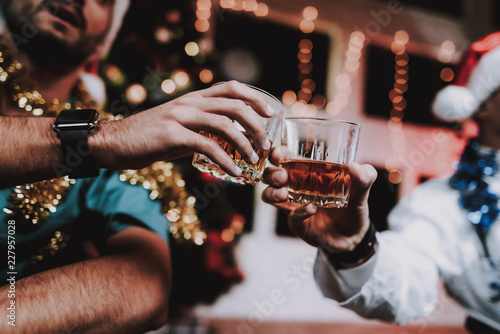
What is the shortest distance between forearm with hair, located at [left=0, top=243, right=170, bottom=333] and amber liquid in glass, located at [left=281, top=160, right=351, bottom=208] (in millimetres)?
387

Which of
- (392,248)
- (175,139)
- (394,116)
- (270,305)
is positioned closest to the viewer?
(175,139)

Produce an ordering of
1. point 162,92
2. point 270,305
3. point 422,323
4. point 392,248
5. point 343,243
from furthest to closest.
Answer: point 422,323 < point 270,305 < point 162,92 < point 392,248 < point 343,243

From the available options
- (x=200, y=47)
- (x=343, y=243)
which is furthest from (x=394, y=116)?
(x=343, y=243)

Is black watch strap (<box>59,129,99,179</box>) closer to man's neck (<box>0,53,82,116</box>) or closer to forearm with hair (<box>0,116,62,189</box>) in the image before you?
forearm with hair (<box>0,116,62,189</box>)

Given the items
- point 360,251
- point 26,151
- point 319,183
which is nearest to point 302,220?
point 319,183

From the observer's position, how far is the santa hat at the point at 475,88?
1.65 metres

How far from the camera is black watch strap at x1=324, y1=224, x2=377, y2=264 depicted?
3.43 ft

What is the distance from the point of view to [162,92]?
2232 mm

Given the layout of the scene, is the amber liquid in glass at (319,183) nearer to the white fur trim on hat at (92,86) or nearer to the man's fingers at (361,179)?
the man's fingers at (361,179)

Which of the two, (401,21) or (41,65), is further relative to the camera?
(401,21)

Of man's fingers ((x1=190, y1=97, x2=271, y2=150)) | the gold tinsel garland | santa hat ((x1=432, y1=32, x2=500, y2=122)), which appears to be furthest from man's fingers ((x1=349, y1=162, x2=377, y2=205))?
santa hat ((x1=432, y1=32, x2=500, y2=122))

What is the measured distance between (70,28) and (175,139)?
918 millimetres

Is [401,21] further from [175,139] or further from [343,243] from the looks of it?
[175,139]

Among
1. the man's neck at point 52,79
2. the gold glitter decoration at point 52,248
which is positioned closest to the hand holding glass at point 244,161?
the gold glitter decoration at point 52,248
